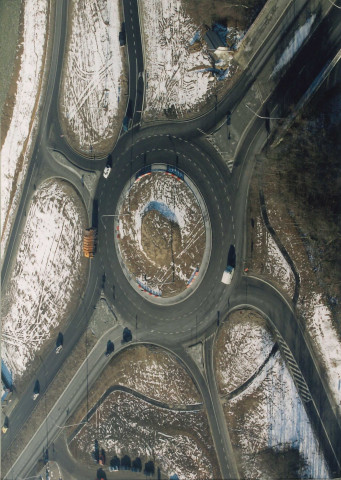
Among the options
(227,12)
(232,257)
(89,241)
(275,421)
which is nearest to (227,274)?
A: (232,257)

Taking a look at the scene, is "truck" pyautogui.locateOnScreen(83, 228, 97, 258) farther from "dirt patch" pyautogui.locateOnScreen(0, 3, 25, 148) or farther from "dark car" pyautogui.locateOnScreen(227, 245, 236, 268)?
"dirt patch" pyautogui.locateOnScreen(0, 3, 25, 148)

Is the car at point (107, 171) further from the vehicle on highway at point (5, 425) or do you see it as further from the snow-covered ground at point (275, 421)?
the vehicle on highway at point (5, 425)

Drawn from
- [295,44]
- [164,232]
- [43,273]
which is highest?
[295,44]

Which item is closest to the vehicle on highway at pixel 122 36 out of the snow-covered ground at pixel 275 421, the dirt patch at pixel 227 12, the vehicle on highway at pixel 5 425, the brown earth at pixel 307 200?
the dirt patch at pixel 227 12

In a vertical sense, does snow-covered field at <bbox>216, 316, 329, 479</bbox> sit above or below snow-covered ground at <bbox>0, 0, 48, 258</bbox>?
below

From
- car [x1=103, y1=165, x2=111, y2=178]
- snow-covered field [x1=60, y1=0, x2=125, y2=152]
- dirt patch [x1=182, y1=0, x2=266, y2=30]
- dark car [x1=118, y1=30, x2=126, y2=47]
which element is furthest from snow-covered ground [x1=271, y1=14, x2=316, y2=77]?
car [x1=103, y1=165, x2=111, y2=178]

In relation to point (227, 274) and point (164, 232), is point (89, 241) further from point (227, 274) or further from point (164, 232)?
point (227, 274)
